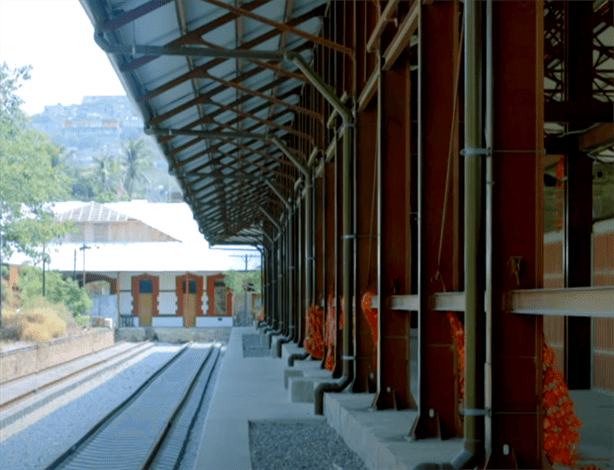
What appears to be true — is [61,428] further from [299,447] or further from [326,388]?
[299,447]

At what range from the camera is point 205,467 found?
980 cm

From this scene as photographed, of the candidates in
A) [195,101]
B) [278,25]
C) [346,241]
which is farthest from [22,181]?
[346,241]

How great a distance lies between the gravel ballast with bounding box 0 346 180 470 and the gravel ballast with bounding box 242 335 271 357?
3.58 m

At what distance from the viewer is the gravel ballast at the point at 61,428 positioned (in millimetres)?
14305

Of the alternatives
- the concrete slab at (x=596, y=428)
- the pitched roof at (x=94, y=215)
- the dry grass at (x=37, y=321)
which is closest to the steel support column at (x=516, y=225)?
the concrete slab at (x=596, y=428)

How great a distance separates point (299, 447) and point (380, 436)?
2.41 m

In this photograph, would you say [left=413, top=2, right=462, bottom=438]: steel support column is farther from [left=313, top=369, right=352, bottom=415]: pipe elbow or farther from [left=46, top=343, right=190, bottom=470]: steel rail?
[left=46, top=343, right=190, bottom=470]: steel rail

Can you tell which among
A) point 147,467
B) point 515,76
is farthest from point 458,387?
point 147,467

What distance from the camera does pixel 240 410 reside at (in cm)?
1459

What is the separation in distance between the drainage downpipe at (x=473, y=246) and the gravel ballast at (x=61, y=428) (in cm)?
831

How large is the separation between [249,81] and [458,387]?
41.4 feet

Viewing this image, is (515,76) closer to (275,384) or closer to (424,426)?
(424,426)

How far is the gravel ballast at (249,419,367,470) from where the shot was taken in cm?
1030

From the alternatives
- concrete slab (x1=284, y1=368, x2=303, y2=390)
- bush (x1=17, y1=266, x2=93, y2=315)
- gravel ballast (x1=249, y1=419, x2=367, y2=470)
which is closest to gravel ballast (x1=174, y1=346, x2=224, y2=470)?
gravel ballast (x1=249, y1=419, x2=367, y2=470)
